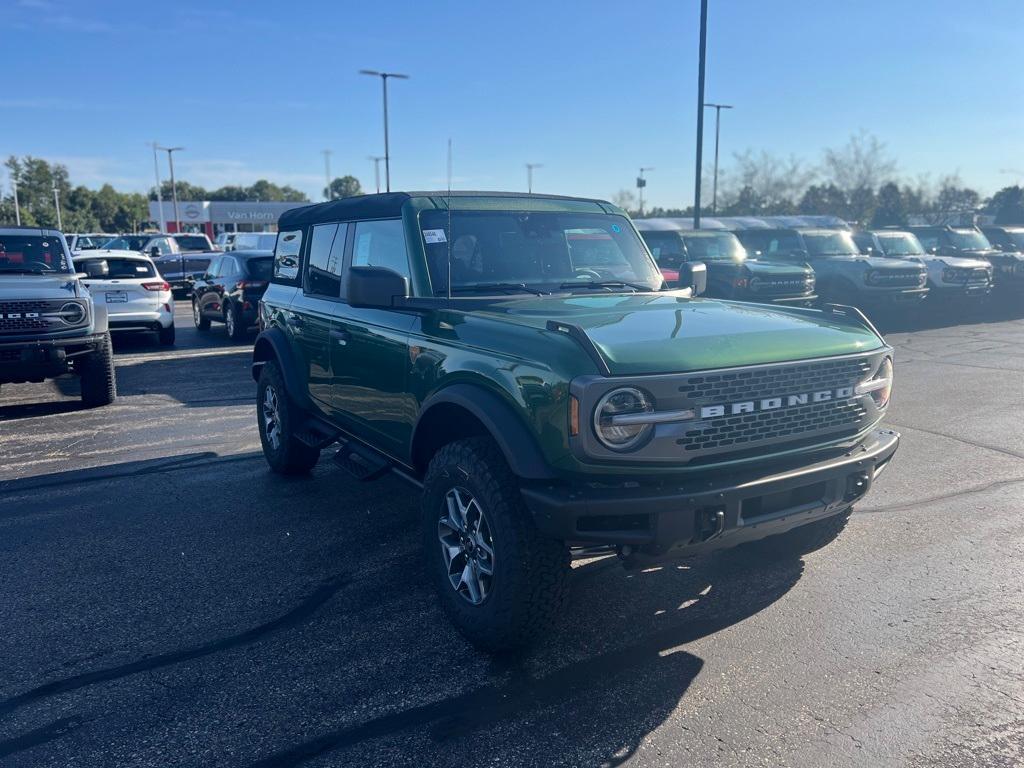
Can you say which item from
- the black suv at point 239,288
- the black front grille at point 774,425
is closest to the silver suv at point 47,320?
the black suv at point 239,288

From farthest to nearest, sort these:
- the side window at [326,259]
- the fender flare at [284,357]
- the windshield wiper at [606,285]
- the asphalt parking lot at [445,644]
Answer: the fender flare at [284,357], the side window at [326,259], the windshield wiper at [606,285], the asphalt parking lot at [445,644]

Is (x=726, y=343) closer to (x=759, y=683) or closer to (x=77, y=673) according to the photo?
(x=759, y=683)

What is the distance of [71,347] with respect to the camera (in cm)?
876

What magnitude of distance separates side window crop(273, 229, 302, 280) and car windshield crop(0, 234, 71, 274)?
4597mm

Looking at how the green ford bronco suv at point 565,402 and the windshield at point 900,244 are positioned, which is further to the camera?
the windshield at point 900,244

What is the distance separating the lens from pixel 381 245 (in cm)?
489

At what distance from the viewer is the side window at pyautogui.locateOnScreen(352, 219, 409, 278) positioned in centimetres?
466

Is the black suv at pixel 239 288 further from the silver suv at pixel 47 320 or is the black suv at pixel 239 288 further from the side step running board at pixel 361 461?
the side step running board at pixel 361 461

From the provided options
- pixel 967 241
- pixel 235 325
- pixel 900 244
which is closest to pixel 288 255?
pixel 235 325

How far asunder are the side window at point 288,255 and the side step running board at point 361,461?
1563 mm

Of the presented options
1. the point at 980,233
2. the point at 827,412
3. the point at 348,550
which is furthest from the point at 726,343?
the point at 980,233

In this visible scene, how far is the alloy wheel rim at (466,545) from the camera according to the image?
362 centimetres

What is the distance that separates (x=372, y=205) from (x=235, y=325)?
1046cm

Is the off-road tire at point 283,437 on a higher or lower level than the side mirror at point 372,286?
lower
